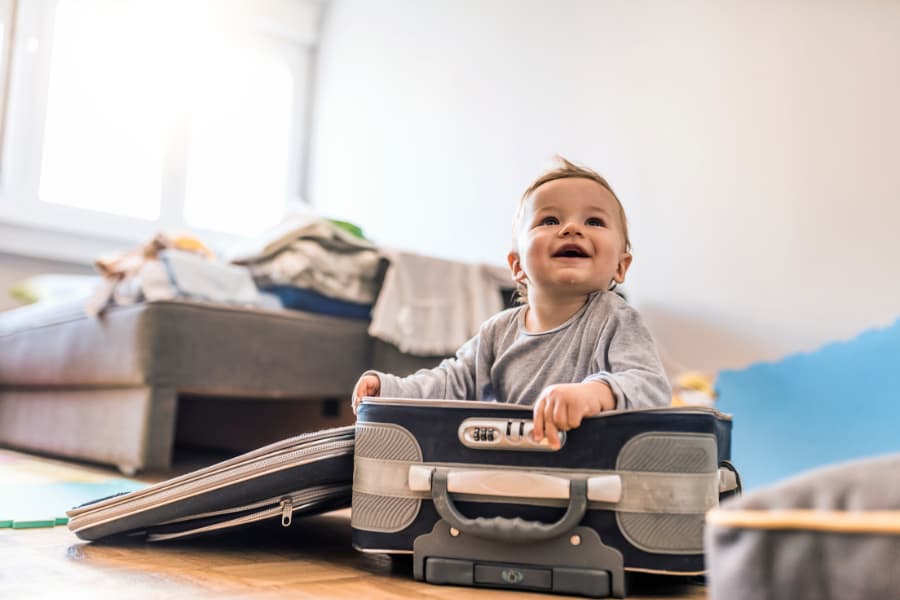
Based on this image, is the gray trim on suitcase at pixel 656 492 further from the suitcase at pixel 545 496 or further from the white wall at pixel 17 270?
the white wall at pixel 17 270

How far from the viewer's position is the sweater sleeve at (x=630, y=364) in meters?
0.83

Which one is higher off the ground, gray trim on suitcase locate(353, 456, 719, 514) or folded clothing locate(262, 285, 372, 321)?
folded clothing locate(262, 285, 372, 321)

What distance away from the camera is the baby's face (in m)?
0.98

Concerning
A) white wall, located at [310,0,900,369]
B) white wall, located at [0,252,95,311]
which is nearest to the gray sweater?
white wall, located at [310,0,900,369]

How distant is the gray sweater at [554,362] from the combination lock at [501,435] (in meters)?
0.09

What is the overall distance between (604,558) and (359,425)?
27 cm

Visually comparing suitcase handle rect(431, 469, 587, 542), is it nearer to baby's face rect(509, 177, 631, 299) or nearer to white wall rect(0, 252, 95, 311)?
baby's face rect(509, 177, 631, 299)

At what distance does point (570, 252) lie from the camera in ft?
3.25

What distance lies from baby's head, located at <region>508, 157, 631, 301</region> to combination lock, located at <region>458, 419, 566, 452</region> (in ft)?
0.76

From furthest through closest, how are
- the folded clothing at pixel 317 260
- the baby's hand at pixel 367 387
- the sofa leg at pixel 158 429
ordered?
1. the folded clothing at pixel 317 260
2. the sofa leg at pixel 158 429
3. the baby's hand at pixel 367 387

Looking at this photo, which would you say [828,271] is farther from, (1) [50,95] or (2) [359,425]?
(1) [50,95]

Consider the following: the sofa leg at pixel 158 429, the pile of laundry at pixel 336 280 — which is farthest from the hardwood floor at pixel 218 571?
the pile of laundry at pixel 336 280

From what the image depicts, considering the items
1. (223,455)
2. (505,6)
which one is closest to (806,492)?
(223,455)

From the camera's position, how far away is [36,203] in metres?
3.01
